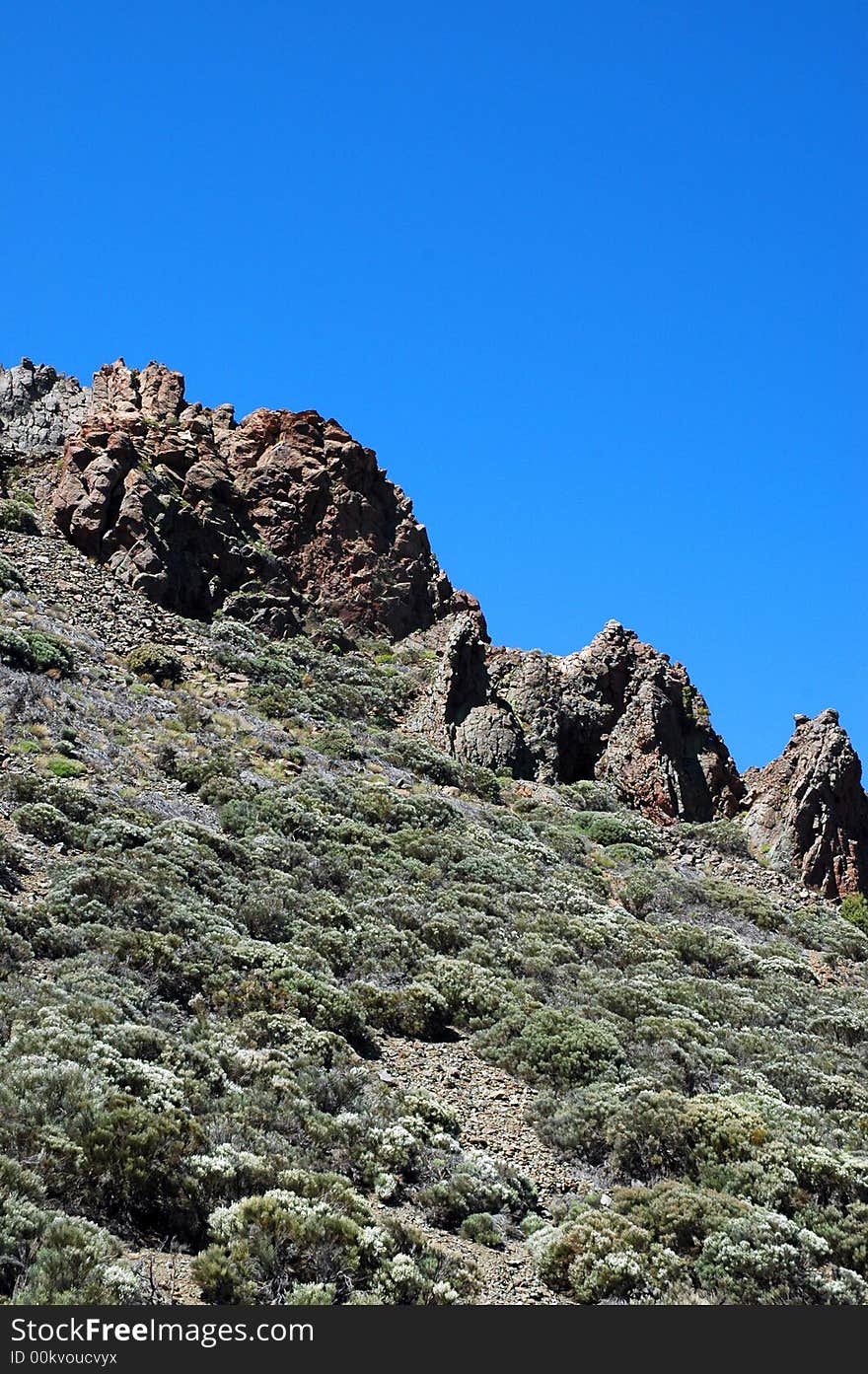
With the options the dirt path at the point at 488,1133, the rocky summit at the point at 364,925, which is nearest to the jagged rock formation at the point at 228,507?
the rocky summit at the point at 364,925

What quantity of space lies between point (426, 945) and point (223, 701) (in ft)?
44.5

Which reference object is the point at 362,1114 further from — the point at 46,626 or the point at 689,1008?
the point at 46,626

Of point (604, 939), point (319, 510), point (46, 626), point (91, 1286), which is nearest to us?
point (91, 1286)

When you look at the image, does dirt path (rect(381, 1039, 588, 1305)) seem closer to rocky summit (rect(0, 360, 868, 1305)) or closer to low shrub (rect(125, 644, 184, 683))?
rocky summit (rect(0, 360, 868, 1305))

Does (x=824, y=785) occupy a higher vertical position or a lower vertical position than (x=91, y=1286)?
higher

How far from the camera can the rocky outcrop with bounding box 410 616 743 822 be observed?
3453 centimetres

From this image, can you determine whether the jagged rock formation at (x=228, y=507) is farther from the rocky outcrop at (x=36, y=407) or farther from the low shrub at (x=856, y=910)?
the low shrub at (x=856, y=910)

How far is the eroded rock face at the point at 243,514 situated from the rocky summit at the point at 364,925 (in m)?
0.16

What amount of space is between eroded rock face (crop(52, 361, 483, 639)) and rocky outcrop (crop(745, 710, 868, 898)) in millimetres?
12350

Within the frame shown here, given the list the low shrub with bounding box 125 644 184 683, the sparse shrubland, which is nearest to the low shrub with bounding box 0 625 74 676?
the sparse shrubland

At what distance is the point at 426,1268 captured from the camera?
353 inches

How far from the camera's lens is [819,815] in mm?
33000

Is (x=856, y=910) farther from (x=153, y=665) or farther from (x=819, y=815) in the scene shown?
(x=153, y=665)

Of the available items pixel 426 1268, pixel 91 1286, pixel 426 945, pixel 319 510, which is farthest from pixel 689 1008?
pixel 319 510
